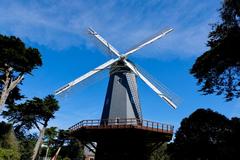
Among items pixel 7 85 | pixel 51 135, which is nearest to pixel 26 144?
pixel 51 135

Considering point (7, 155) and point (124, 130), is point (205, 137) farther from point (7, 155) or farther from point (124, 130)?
point (7, 155)

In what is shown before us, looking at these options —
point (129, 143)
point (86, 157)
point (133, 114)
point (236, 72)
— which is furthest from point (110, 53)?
point (86, 157)

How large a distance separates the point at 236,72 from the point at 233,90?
1532 millimetres

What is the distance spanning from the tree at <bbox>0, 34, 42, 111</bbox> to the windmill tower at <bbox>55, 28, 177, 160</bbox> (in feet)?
15.2

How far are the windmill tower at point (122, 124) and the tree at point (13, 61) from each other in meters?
4.64

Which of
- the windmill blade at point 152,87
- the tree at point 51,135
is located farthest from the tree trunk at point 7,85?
the tree at point 51,135

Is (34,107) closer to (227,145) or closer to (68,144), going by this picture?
(68,144)

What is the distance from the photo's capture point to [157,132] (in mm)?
26594

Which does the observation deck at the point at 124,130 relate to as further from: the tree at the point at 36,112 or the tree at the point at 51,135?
the tree at the point at 51,135

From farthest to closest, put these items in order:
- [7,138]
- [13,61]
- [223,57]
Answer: [7,138] < [13,61] < [223,57]

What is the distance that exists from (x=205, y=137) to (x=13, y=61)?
73.8 ft

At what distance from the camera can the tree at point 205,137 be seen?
972 inches

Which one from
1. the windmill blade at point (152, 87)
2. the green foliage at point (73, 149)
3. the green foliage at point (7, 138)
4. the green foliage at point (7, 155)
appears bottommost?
the green foliage at point (7, 155)

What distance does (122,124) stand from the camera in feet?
86.4
